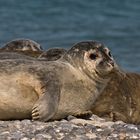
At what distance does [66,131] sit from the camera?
21.4 feet

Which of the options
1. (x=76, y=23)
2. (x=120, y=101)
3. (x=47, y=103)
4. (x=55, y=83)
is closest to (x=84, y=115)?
(x=55, y=83)

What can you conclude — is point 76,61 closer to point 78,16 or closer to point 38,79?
point 38,79

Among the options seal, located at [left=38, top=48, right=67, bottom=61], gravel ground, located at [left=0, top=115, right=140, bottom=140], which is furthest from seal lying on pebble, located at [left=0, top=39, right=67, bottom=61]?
gravel ground, located at [left=0, top=115, right=140, bottom=140]

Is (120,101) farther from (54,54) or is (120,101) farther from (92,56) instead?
(92,56)

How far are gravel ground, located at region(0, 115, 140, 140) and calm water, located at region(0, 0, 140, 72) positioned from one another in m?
7.16

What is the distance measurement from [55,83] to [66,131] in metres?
0.66

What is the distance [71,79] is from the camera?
23.9 ft

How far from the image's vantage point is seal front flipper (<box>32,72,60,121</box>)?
6742mm

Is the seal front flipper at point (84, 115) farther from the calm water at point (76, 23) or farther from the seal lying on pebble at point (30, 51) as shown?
the calm water at point (76, 23)

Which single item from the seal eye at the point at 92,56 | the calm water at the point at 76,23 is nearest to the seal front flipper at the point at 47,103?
the seal eye at the point at 92,56

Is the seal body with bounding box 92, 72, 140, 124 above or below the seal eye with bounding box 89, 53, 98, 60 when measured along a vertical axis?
below

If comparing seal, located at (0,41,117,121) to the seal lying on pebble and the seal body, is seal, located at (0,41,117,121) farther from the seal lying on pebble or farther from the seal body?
the seal body

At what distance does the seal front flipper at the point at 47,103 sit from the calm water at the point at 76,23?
23.0 ft

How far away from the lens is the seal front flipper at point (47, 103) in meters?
6.74
